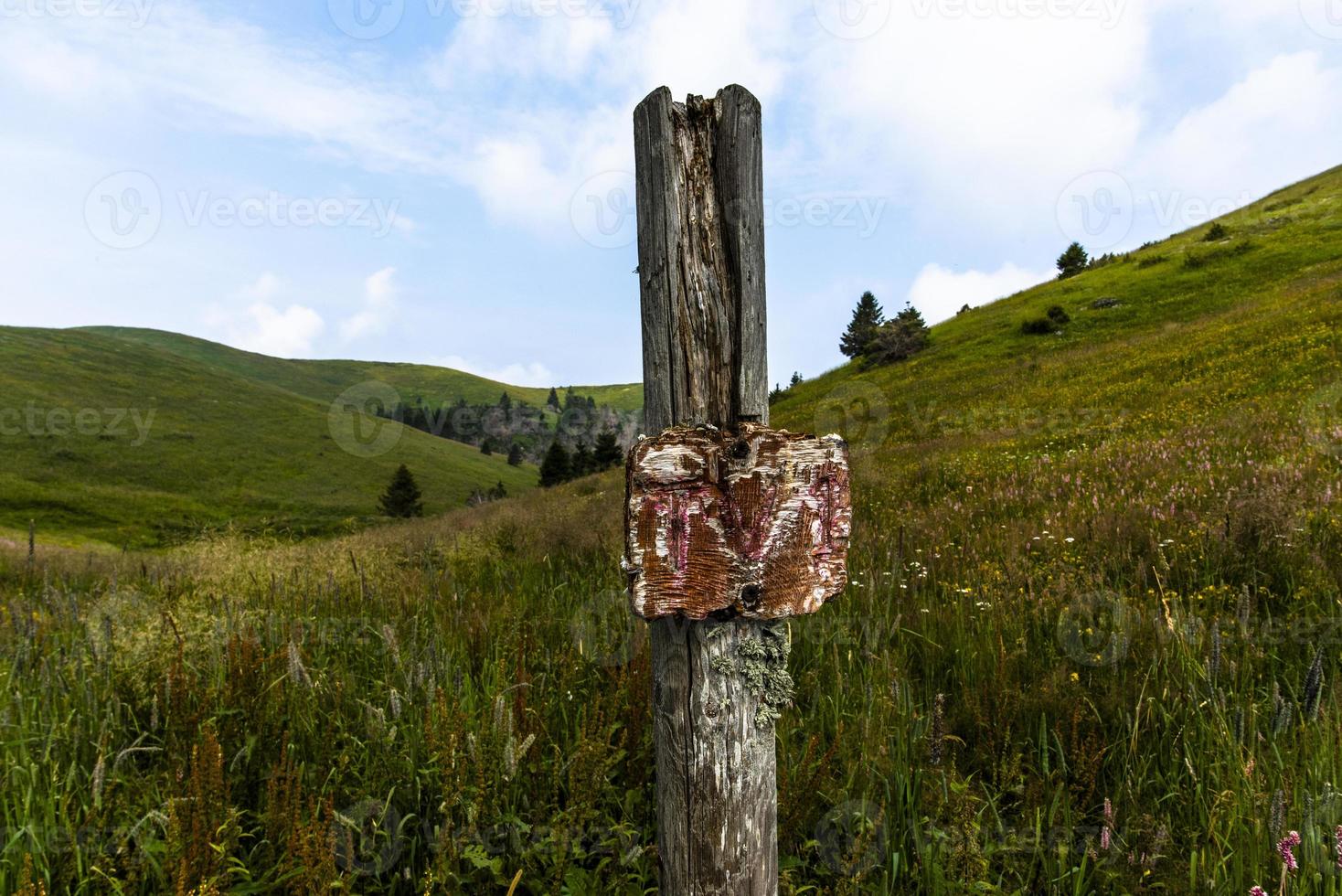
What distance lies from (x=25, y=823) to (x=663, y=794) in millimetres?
2158

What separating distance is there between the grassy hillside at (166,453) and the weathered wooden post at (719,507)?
59417 millimetres

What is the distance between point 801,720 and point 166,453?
96.3 meters

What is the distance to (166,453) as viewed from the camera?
77.6m

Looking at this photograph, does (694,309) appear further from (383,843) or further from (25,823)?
(25,823)

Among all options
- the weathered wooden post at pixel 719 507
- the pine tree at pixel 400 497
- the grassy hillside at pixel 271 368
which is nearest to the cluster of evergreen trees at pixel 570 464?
the pine tree at pixel 400 497

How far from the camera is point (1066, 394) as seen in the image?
19109 millimetres

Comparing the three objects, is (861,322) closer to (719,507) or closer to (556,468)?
(556,468)

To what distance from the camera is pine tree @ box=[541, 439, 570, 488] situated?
61828 millimetres

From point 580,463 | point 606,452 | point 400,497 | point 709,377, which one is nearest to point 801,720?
point 709,377

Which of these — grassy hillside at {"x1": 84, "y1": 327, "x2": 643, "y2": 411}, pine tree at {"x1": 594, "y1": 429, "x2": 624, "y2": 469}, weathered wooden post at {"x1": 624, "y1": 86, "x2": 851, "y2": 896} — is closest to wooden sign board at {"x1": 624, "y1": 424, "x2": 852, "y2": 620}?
weathered wooden post at {"x1": 624, "y1": 86, "x2": 851, "y2": 896}

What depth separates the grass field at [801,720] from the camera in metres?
2.06

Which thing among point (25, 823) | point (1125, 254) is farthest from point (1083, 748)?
point (1125, 254)

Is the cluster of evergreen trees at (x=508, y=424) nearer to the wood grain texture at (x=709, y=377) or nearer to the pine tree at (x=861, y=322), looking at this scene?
the pine tree at (x=861, y=322)

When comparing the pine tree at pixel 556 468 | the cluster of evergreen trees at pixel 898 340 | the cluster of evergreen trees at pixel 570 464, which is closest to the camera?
the cluster of evergreen trees at pixel 898 340
